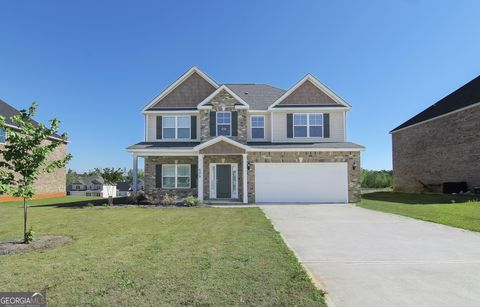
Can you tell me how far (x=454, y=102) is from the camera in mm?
24375

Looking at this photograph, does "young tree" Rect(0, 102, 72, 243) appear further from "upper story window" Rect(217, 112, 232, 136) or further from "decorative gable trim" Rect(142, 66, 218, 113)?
"decorative gable trim" Rect(142, 66, 218, 113)

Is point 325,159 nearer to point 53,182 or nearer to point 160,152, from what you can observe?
point 160,152

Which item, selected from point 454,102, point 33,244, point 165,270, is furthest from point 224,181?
point 454,102

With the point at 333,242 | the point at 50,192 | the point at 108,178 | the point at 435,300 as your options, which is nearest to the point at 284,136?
the point at 108,178

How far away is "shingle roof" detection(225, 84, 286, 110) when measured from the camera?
2190cm

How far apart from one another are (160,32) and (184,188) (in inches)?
372

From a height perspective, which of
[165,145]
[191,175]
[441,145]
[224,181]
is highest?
[441,145]

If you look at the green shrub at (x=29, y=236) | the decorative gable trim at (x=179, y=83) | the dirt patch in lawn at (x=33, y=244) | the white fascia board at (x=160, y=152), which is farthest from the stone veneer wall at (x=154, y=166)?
the green shrub at (x=29, y=236)

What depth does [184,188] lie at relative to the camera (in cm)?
2020

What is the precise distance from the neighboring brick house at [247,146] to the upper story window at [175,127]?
7 centimetres

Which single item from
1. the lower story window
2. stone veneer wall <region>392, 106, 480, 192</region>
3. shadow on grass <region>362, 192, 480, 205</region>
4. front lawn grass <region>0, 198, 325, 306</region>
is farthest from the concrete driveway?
stone veneer wall <region>392, 106, 480, 192</region>

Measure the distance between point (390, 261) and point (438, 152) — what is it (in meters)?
22.5

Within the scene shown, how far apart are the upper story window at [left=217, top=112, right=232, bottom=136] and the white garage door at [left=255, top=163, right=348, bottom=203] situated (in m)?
2.96

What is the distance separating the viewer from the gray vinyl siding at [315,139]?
20578 mm
